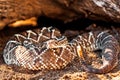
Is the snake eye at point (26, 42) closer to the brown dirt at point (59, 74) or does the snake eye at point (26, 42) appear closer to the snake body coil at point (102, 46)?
the brown dirt at point (59, 74)

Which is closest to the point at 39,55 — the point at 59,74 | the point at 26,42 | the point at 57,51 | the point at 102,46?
the point at 57,51

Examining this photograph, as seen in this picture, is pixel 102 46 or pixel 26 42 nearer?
pixel 102 46

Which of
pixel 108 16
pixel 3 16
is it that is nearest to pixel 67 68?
pixel 108 16

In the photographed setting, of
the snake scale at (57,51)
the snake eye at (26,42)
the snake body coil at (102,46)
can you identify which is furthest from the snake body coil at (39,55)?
the snake body coil at (102,46)

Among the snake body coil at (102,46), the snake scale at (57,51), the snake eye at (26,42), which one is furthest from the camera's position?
the snake eye at (26,42)

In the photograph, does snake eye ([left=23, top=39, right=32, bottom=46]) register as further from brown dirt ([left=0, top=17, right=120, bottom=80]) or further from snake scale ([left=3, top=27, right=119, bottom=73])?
brown dirt ([left=0, top=17, right=120, bottom=80])

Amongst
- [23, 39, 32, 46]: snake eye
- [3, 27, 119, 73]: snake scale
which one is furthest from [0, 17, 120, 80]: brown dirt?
[23, 39, 32, 46]: snake eye

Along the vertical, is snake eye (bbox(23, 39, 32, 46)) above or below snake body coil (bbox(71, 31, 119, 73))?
below

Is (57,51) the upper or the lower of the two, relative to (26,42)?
upper

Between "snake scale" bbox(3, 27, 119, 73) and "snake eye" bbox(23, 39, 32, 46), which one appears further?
"snake eye" bbox(23, 39, 32, 46)

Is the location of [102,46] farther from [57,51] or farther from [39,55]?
[39,55]
